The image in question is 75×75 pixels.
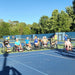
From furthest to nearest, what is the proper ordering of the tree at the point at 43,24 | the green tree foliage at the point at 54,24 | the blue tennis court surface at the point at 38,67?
the tree at the point at 43,24 < the green tree foliage at the point at 54,24 < the blue tennis court surface at the point at 38,67

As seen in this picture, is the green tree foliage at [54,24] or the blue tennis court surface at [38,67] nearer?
the blue tennis court surface at [38,67]

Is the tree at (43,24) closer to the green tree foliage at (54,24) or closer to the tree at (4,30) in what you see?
the green tree foliage at (54,24)

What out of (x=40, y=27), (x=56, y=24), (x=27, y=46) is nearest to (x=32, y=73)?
(x=27, y=46)

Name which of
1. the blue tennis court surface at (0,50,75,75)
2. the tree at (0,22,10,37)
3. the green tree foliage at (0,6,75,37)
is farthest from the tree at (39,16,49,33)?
the blue tennis court surface at (0,50,75,75)

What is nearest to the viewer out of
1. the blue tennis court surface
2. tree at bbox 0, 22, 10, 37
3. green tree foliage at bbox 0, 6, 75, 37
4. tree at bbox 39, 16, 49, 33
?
the blue tennis court surface

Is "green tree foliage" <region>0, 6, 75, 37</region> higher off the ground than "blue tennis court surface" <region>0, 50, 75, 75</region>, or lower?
higher

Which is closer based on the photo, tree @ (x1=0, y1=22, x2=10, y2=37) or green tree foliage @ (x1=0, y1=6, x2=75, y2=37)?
green tree foliage @ (x1=0, y1=6, x2=75, y2=37)

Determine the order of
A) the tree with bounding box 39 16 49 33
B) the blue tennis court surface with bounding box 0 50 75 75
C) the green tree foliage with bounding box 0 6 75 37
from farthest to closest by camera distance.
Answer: the tree with bounding box 39 16 49 33 → the green tree foliage with bounding box 0 6 75 37 → the blue tennis court surface with bounding box 0 50 75 75

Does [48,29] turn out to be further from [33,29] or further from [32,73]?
[32,73]

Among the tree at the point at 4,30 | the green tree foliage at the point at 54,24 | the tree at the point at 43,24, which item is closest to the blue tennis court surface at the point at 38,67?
the green tree foliage at the point at 54,24

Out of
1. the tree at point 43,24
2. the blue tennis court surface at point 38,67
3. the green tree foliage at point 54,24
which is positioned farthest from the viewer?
the tree at point 43,24

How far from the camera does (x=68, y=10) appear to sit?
45.4 meters

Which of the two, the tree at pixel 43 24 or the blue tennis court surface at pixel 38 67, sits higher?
the tree at pixel 43 24

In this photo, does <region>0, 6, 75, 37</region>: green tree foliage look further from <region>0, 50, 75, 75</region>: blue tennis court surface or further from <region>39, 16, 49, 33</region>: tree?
<region>0, 50, 75, 75</region>: blue tennis court surface
